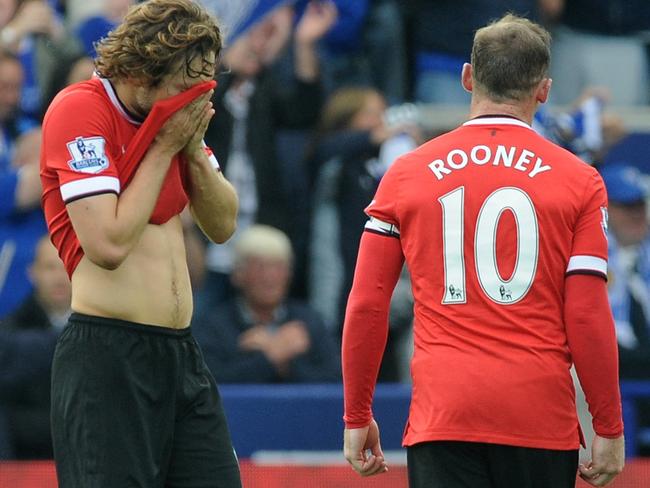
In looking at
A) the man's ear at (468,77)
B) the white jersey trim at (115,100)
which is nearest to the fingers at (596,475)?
the man's ear at (468,77)

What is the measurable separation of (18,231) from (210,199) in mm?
3296

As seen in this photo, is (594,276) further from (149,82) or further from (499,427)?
(149,82)

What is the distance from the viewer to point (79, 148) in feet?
12.9

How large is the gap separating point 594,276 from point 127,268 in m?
1.33

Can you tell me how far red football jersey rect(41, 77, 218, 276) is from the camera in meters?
3.91

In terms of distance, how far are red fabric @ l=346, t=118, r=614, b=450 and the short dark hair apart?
0.14m

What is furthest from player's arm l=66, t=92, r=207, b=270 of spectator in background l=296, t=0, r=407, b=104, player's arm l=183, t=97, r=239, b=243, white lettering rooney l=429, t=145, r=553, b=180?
spectator in background l=296, t=0, r=407, b=104

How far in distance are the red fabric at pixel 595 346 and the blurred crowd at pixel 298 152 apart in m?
3.49

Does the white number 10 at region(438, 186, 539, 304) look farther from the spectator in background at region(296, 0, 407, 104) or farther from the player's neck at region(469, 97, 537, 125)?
the spectator in background at region(296, 0, 407, 104)

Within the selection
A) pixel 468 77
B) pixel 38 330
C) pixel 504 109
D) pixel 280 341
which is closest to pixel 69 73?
pixel 38 330

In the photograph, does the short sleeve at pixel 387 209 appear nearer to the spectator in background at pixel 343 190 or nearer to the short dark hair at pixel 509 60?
the short dark hair at pixel 509 60

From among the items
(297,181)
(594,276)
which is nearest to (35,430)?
(297,181)

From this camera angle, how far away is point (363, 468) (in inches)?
164

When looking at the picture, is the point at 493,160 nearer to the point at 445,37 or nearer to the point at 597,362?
the point at 597,362
